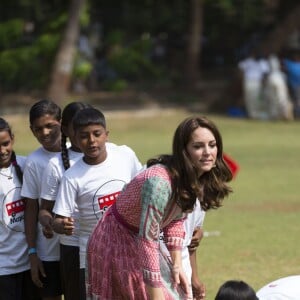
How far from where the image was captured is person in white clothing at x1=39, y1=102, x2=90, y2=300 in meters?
5.33

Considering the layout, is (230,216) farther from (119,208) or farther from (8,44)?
(8,44)

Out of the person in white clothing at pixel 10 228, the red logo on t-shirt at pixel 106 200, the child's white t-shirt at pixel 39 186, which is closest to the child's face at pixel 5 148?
the person in white clothing at pixel 10 228

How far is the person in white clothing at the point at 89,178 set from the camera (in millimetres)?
5066

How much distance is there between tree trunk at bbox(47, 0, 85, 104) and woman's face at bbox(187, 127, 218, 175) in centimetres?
1995

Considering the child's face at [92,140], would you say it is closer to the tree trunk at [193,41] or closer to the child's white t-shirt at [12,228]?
the child's white t-shirt at [12,228]

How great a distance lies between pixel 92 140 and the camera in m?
5.07

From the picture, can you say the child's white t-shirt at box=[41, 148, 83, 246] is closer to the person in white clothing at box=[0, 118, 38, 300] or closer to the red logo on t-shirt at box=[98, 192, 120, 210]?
the red logo on t-shirt at box=[98, 192, 120, 210]

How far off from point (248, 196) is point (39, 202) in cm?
800

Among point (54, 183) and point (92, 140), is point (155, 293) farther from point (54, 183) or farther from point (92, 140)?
point (54, 183)

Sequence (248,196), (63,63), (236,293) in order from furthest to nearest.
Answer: (63,63)
(248,196)
(236,293)

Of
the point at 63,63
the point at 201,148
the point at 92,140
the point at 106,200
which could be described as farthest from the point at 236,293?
the point at 63,63

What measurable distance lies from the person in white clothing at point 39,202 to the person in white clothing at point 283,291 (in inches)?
52.5

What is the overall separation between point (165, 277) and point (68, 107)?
146 centimetres

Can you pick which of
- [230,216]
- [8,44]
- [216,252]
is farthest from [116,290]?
[8,44]
